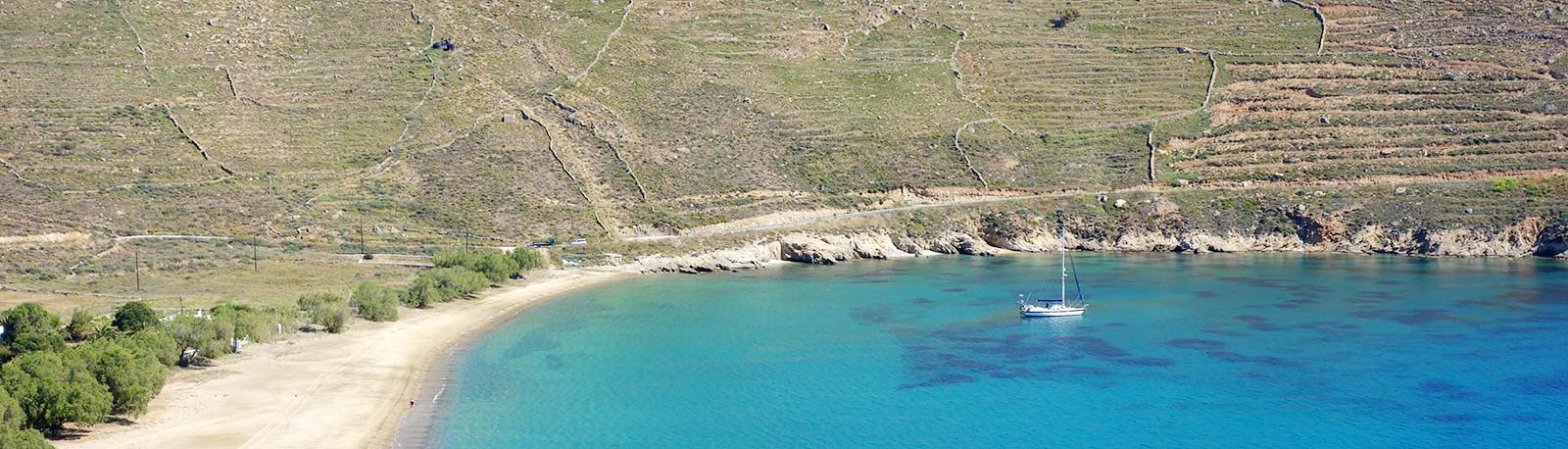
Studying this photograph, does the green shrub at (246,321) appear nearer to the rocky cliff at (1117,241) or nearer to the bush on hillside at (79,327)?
the bush on hillside at (79,327)

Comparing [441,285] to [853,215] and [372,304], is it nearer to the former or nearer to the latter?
[372,304]

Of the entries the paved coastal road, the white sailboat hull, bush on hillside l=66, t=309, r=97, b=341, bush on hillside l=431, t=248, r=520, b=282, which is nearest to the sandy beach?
bush on hillside l=66, t=309, r=97, b=341

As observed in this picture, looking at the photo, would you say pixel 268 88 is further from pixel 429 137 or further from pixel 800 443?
pixel 800 443

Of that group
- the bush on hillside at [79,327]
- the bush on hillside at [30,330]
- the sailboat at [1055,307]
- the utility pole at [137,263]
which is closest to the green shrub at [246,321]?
the bush on hillside at [79,327]

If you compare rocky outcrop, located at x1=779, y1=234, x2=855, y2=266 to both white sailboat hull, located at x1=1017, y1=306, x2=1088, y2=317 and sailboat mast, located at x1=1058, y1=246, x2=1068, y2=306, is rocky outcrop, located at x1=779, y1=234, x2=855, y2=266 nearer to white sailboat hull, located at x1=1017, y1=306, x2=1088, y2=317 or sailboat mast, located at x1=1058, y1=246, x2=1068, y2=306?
sailboat mast, located at x1=1058, y1=246, x2=1068, y2=306

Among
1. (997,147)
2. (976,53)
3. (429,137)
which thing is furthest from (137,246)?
(976,53)

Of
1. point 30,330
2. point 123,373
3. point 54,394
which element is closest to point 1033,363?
point 123,373
